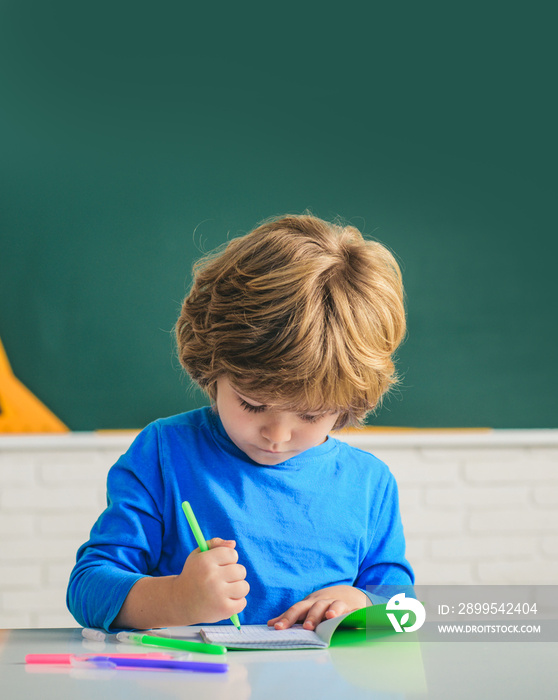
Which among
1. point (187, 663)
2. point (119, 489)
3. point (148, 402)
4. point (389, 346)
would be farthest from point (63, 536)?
point (187, 663)

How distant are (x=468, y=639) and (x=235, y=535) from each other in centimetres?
29

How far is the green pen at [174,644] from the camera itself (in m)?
0.62

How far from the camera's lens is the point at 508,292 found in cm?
189

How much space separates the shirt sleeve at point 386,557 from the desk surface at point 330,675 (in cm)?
21

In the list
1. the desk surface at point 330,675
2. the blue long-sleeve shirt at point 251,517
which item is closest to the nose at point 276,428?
the blue long-sleeve shirt at point 251,517

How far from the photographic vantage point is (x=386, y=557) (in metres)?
0.93

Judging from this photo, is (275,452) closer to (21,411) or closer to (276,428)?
(276,428)

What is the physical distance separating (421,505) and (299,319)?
1.17 metres

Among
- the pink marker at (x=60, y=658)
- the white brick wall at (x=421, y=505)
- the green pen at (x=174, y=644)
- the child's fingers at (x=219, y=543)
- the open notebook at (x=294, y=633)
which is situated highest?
the child's fingers at (x=219, y=543)

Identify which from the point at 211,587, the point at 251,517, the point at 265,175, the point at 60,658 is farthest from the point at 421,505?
the point at 60,658

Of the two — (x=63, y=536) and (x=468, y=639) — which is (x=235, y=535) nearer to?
(x=468, y=639)

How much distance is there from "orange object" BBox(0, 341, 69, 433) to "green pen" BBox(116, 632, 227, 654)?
3.74 ft

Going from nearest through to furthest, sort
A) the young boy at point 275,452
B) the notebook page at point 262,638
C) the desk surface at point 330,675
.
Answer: the desk surface at point 330,675
the notebook page at point 262,638
the young boy at point 275,452

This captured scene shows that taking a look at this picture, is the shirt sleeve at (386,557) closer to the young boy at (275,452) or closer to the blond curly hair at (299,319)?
the young boy at (275,452)
